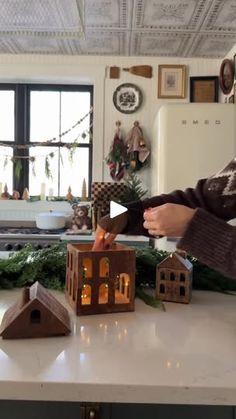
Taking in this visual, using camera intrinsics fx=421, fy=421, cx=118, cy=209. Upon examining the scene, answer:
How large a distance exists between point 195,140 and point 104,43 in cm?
115

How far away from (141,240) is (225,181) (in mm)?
2045

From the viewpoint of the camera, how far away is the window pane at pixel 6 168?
3.91m

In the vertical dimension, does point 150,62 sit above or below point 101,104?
above

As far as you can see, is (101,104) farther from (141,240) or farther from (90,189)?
(141,240)

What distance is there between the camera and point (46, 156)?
393 centimetres

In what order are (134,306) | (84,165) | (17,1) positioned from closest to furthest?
(134,306)
(17,1)
(84,165)

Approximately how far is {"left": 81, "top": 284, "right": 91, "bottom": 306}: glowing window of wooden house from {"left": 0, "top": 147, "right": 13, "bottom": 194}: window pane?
3.16m

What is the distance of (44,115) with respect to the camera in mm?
3980

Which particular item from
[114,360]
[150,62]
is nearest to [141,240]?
[150,62]

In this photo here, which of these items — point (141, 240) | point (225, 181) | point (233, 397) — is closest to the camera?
point (233, 397)

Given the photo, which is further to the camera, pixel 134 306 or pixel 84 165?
pixel 84 165

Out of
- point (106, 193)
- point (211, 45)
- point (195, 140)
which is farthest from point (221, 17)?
point (106, 193)

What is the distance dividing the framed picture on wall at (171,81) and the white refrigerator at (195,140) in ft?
2.77

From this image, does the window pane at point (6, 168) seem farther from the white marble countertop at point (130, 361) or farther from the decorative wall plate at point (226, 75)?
the white marble countertop at point (130, 361)
